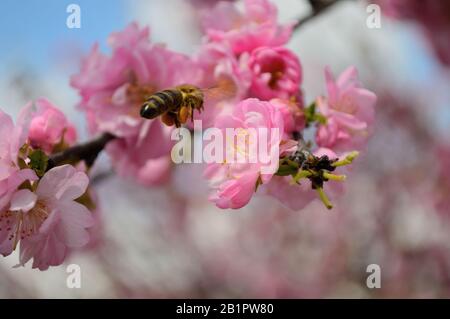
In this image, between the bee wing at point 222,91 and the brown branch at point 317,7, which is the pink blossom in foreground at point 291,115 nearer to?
the bee wing at point 222,91

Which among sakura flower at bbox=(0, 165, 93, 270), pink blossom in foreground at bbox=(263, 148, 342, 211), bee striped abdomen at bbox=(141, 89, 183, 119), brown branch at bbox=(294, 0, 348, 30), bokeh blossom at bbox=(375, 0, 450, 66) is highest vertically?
bokeh blossom at bbox=(375, 0, 450, 66)

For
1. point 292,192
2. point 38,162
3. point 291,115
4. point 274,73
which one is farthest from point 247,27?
point 38,162

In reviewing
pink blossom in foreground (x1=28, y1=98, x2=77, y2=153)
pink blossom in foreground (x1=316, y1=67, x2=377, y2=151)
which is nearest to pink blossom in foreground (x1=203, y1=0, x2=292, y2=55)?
pink blossom in foreground (x1=316, y1=67, x2=377, y2=151)

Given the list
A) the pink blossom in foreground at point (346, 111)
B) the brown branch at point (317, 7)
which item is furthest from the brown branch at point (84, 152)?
the brown branch at point (317, 7)

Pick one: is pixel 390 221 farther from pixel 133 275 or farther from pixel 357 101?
pixel 357 101

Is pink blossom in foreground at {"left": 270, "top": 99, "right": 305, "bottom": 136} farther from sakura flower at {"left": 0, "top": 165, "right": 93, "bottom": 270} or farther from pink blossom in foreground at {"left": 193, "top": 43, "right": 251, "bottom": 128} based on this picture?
sakura flower at {"left": 0, "top": 165, "right": 93, "bottom": 270}

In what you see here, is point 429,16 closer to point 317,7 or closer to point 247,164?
point 317,7
